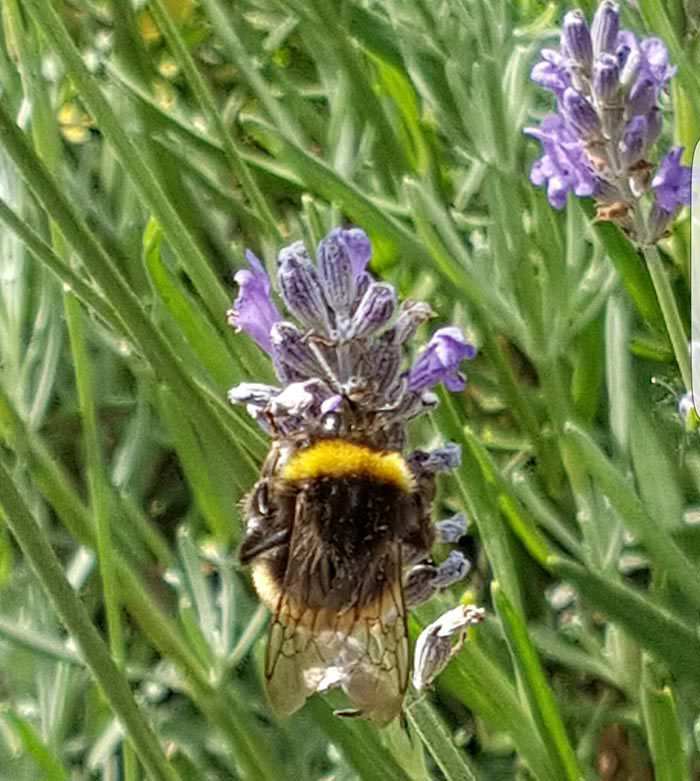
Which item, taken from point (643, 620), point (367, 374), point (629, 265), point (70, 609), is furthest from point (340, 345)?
point (629, 265)

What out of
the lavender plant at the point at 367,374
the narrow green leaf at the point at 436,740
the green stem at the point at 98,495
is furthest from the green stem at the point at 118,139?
the narrow green leaf at the point at 436,740

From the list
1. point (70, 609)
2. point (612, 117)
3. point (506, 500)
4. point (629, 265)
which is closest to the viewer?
point (70, 609)

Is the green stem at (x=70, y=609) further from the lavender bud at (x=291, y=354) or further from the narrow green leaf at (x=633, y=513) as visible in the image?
the narrow green leaf at (x=633, y=513)

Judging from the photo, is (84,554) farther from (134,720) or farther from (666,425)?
(666,425)

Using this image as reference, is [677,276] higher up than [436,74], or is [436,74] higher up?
[436,74]

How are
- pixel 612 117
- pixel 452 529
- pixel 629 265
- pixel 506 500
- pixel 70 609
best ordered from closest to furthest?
1. pixel 70 609
2. pixel 452 529
3. pixel 612 117
4. pixel 506 500
5. pixel 629 265

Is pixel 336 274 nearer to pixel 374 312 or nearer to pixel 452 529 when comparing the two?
pixel 374 312

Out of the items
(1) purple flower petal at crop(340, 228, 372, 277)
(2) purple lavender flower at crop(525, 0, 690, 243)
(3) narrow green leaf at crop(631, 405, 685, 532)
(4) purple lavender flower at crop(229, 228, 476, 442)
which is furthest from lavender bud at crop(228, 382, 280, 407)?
(3) narrow green leaf at crop(631, 405, 685, 532)

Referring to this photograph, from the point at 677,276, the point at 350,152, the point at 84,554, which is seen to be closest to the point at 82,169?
the point at 350,152
